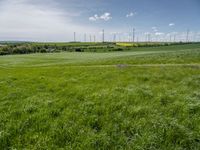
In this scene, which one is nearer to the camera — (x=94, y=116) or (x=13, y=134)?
(x=13, y=134)

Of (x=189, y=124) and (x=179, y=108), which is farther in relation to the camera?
(x=179, y=108)

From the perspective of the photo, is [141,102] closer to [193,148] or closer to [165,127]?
[165,127]

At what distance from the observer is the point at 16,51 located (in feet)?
343

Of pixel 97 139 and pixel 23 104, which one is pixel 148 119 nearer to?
pixel 97 139

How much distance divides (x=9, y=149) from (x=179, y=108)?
6451 mm

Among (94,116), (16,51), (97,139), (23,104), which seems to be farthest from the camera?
(16,51)

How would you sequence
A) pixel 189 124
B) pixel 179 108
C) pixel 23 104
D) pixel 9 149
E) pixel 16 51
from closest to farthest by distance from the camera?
pixel 9 149 → pixel 189 124 → pixel 179 108 → pixel 23 104 → pixel 16 51

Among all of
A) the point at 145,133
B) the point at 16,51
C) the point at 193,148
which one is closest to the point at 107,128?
the point at 145,133

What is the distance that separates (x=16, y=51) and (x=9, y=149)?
354 feet

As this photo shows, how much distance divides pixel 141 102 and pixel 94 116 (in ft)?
8.81

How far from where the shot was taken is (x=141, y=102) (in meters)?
9.18

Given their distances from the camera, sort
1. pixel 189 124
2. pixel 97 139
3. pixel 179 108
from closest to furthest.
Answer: pixel 97 139 < pixel 189 124 < pixel 179 108

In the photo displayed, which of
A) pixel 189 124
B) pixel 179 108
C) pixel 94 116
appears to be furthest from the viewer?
pixel 179 108

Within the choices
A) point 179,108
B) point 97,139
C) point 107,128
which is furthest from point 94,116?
point 179,108
